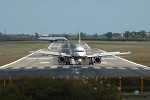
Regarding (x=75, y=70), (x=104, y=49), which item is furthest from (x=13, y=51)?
(x=75, y=70)

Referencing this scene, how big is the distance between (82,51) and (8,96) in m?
36.7

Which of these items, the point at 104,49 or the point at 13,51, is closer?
the point at 13,51

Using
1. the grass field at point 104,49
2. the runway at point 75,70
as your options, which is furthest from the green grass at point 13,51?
the runway at point 75,70

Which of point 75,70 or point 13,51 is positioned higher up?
point 75,70

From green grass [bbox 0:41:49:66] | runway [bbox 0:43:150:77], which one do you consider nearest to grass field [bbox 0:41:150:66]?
green grass [bbox 0:41:49:66]

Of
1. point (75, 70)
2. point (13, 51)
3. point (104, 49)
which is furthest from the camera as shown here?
point (104, 49)

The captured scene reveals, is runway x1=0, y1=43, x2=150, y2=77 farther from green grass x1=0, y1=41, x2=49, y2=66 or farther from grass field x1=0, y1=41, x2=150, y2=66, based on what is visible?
green grass x1=0, y1=41, x2=49, y2=66

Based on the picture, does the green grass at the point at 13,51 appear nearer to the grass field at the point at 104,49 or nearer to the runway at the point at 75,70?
the grass field at the point at 104,49

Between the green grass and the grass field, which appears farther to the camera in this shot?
the green grass

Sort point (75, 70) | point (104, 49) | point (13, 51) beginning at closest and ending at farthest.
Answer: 1. point (75, 70)
2. point (13, 51)
3. point (104, 49)

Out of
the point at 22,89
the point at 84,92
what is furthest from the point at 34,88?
the point at 84,92

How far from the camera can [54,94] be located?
60.6 feet

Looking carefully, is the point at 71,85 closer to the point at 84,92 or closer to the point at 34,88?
the point at 84,92

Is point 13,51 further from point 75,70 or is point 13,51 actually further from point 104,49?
point 75,70
